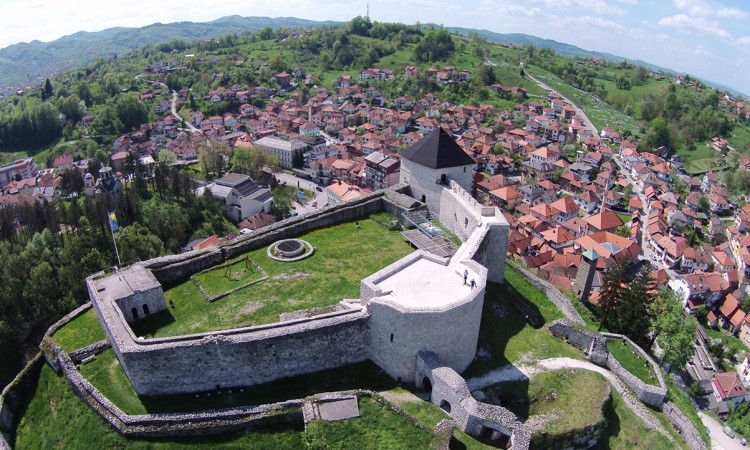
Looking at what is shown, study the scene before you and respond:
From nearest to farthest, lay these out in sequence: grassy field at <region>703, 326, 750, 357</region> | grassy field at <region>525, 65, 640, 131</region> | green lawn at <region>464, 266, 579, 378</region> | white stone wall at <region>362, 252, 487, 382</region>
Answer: white stone wall at <region>362, 252, 487, 382</region>
green lawn at <region>464, 266, 579, 378</region>
grassy field at <region>703, 326, 750, 357</region>
grassy field at <region>525, 65, 640, 131</region>

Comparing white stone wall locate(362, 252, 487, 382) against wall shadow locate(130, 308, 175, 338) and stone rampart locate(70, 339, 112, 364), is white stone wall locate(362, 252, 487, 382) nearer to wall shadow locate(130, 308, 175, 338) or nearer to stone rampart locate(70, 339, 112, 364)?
wall shadow locate(130, 308, 175, 338)

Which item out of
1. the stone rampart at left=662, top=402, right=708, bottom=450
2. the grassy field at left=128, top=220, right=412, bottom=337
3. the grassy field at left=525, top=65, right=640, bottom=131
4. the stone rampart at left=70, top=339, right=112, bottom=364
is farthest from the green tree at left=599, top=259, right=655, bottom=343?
the grassy field at left=525, top=65, right=640, bottom=131

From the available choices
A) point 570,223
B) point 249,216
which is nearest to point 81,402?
point 249,216

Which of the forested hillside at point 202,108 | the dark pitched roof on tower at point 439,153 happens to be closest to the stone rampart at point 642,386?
the dark pitched roof on tower at point 439,153

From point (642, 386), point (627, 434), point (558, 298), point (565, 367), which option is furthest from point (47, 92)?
point (627, 434)

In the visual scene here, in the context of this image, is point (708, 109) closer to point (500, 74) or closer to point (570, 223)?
point (500, 74)

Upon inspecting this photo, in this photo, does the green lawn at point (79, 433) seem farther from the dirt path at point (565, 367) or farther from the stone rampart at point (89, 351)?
the dirt path at point (565, 367)

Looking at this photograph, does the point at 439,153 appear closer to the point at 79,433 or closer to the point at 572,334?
the point at 572,334
